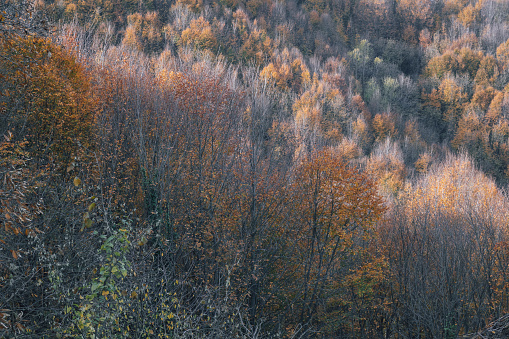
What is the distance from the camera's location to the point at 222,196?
16.3 metres

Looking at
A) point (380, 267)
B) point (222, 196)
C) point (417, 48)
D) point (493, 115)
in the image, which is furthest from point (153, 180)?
point (417, 48)

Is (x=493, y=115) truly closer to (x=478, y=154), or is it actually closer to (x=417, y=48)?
(x=478, y=154)

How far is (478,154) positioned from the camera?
5872 centimetres

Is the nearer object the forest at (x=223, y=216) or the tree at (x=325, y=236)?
the forest at (x=223, y=216)

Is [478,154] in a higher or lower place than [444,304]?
lower

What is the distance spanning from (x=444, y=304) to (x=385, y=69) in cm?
7678

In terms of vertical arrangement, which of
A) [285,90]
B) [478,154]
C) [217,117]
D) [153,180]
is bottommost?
[478,154]

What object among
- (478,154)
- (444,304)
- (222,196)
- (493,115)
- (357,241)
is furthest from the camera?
(493,115)

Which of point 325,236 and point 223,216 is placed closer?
point 223,216

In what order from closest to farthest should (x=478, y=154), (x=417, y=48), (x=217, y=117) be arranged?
(x=217, y=117) < (x=478, y=154) < (x=417, y=48)

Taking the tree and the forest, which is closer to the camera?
the forest

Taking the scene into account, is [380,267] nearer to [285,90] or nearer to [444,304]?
[444,304]

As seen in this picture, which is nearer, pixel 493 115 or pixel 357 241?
pixel 357 241

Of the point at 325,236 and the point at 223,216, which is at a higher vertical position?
the point at 223,216
